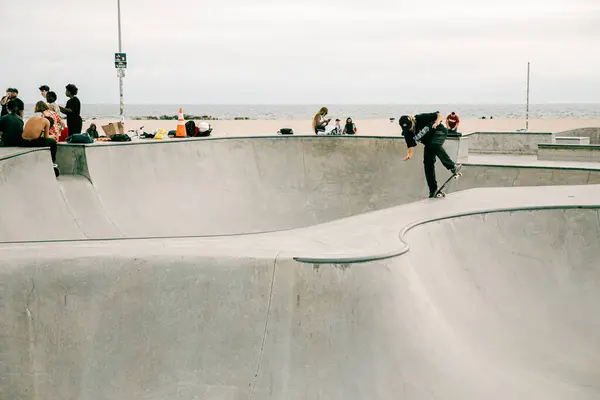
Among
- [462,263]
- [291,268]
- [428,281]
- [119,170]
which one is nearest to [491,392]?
[428,281]

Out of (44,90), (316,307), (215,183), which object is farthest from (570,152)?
(316,307)

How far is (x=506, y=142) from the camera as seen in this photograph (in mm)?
20000

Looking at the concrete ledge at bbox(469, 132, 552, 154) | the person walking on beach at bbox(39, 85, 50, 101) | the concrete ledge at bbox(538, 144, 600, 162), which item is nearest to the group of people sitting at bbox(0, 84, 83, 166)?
the person walking on beach at bbox(39, 85, 50, 101)

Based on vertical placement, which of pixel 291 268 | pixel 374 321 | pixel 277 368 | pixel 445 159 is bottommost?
pixel 277 368

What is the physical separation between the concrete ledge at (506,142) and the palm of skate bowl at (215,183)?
308 inches

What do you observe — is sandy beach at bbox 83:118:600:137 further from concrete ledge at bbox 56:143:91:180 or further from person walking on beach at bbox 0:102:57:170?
person walking on beach at bbox 0:102:57:170

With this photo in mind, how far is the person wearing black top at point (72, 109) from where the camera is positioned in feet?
36.3

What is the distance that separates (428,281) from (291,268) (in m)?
1.55

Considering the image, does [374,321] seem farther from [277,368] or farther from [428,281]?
[428,281]

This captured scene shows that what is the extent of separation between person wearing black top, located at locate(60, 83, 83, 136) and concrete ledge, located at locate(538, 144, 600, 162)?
12.2 m

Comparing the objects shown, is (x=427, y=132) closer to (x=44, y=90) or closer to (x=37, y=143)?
(x=37, y=143)

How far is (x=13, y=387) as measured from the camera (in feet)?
15.3

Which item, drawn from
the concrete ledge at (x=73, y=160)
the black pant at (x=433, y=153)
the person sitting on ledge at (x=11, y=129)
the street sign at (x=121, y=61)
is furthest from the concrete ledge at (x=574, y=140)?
the person sitting on ledge at (x=11, y=129)

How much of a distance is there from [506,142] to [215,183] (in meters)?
11.7
